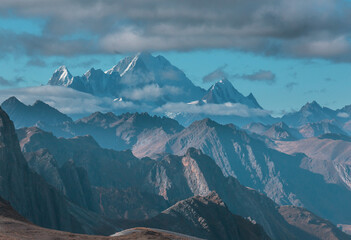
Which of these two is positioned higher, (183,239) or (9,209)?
(9,209)

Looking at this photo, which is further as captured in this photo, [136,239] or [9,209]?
[9,209]

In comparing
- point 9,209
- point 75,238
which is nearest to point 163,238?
point 75,238

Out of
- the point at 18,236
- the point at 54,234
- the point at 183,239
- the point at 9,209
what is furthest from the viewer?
the point at 9,209

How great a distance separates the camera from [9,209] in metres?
119

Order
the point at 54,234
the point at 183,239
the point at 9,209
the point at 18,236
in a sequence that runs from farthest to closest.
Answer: the point at 9,209 → the point at 183,239 → the point at 54,234 → the point at 18,236

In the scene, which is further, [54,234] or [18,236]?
[54,234]

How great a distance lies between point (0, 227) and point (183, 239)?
30063 millimetres

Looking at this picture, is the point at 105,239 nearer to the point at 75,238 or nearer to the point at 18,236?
the point at 75,238

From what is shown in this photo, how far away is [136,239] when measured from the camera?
99250 millimetres

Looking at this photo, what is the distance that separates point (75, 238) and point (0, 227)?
38.5 ft

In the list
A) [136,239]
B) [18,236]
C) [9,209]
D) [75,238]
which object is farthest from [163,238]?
[9,209]

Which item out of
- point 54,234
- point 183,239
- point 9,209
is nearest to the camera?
point 54,234

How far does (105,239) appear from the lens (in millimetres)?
97500

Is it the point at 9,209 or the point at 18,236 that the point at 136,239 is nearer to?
the point at 18,236
